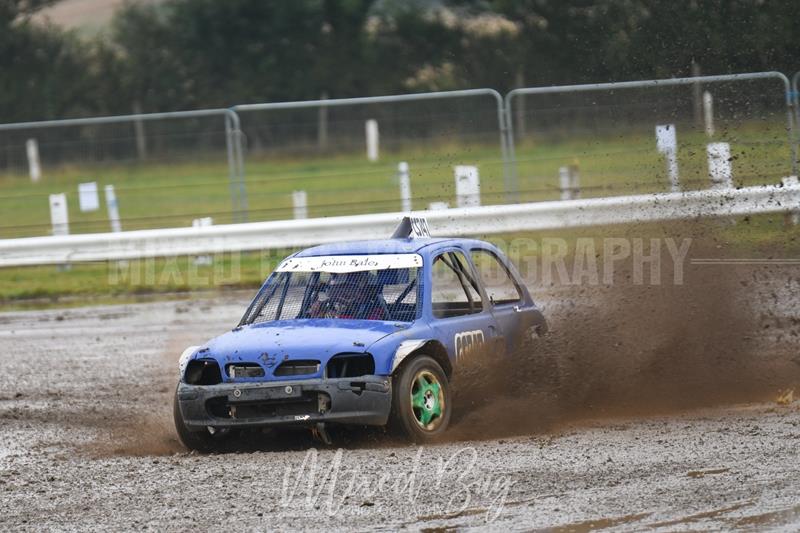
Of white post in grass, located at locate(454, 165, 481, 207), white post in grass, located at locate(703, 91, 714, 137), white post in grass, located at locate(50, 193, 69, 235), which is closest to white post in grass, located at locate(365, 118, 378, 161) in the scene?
white post in grass, located at locate(454, 165, 481, 207)

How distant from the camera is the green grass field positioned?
17328 mm

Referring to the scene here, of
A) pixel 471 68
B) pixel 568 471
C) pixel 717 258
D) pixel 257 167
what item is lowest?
pixel 568 471

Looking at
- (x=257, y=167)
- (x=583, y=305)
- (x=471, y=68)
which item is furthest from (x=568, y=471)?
(x=471, y=68)

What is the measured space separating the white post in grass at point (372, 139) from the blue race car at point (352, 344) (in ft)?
32.1

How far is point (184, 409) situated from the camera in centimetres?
820

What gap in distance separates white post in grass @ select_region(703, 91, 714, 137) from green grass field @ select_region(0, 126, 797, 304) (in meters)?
0.28

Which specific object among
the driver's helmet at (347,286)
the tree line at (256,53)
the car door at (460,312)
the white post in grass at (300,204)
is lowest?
the car door at (460,312)

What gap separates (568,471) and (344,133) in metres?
12.8

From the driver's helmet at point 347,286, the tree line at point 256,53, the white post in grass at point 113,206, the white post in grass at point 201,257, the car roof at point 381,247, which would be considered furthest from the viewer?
the tree line at point 256,53

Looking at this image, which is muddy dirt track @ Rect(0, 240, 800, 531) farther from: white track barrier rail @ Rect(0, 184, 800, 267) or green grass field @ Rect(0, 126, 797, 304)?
green grass field @ Rect(0, 126, 797, 304)

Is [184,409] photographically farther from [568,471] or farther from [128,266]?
[128,266]

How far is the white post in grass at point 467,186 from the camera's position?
55.2 feet

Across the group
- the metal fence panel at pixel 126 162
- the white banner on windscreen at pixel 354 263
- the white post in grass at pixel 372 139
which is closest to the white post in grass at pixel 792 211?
the white post in grass at pixel 372 139

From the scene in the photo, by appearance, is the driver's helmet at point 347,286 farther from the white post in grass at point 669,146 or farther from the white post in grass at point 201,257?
the white post in grass at point 201,257
